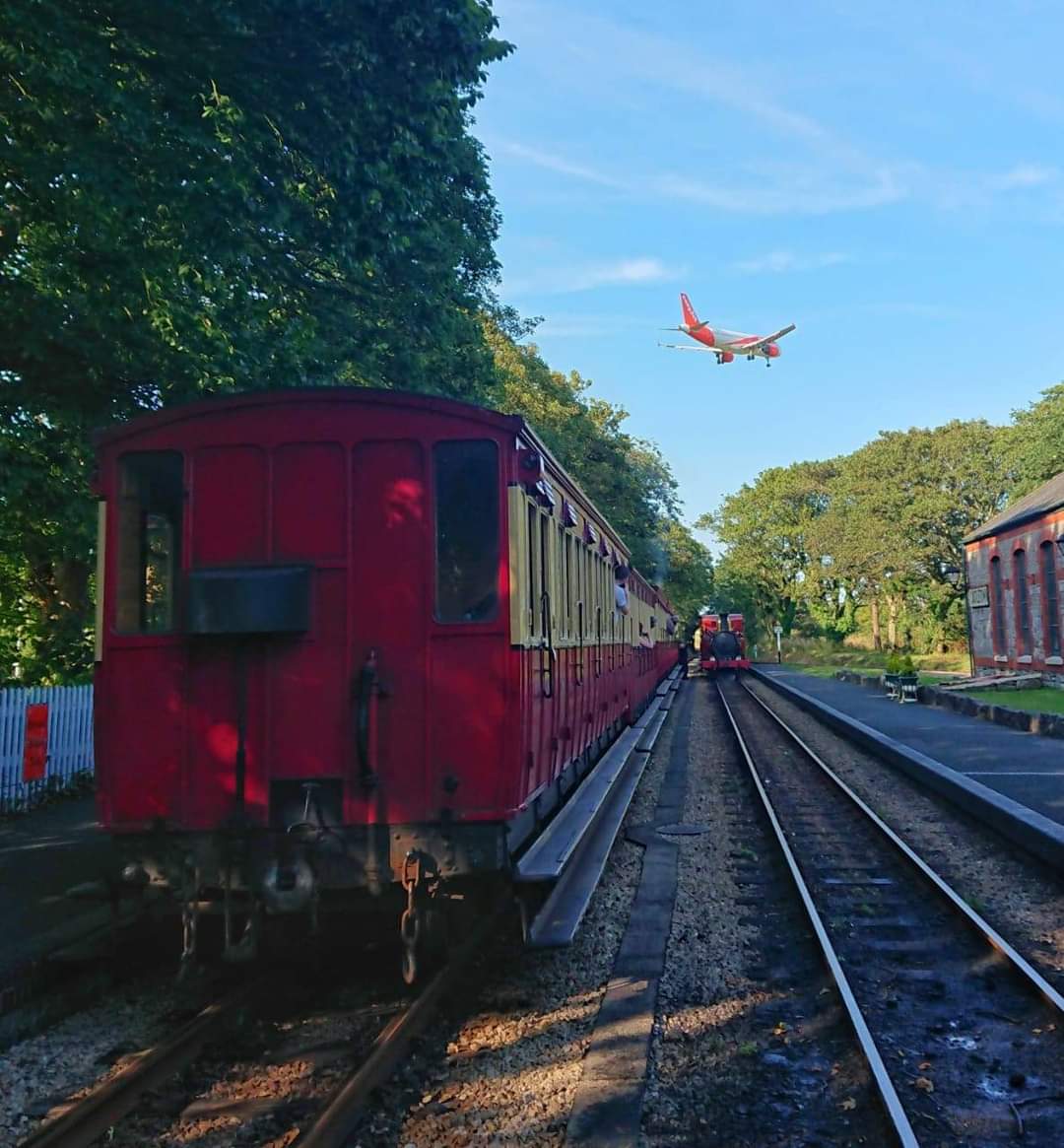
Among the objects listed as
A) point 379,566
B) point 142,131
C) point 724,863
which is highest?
point 142,131

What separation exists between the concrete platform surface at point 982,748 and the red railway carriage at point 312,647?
7.38m

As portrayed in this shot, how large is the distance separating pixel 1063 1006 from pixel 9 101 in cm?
949

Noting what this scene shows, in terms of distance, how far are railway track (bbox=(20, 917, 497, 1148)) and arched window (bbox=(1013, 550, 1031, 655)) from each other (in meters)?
31.2

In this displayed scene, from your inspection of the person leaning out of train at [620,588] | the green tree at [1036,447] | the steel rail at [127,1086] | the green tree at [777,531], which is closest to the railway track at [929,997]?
the steel rail at [127,1086]

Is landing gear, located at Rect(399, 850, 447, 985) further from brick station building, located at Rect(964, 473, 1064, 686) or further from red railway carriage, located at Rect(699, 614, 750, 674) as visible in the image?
red railway carriage, located at Rect(699, 614, 750, 674)

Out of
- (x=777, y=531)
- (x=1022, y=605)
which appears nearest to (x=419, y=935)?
(x=1022, y=605)

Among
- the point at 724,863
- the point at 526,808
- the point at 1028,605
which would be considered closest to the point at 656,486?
the point at 1028,605

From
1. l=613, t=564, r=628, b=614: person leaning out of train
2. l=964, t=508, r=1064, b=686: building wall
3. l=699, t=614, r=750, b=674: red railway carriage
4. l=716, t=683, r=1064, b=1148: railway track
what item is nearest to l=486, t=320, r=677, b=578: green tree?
l=699, t=614, r=750, b=674: red railway carriage

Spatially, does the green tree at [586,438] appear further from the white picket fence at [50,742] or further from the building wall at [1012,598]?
the white picket fence at [50,742]

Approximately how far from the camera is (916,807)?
12.3 meters

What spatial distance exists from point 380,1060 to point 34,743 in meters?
8.02

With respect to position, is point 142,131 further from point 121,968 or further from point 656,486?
point 656,486

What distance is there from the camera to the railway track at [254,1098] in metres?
4.04

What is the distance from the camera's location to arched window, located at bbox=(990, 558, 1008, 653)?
35.0 m
